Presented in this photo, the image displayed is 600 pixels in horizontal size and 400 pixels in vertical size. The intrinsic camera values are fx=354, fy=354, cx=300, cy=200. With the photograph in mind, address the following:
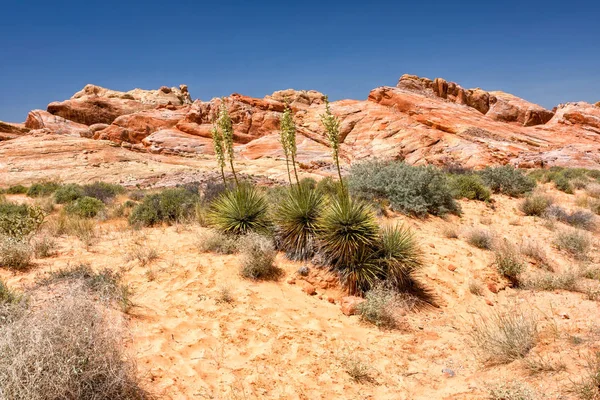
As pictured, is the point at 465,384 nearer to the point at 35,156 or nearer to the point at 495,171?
the point at 495,171

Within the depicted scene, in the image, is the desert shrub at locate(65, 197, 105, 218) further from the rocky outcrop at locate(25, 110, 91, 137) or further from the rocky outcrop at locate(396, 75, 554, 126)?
the rocky outcrop at locate(396, 75, 554, 126)

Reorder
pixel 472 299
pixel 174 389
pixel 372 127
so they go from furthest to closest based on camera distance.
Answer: pixel 372 127 → pixel 472 299 → pixel 174 389

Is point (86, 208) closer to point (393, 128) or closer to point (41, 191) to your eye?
point (41, 191)

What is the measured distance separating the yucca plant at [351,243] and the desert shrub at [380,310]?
36cm

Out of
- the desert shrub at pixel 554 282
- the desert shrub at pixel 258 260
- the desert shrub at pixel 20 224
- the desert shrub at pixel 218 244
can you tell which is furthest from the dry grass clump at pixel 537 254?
the desert shrub at pixel 20 224

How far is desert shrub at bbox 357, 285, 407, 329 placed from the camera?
548 centimetres

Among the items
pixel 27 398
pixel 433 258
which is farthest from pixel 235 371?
pixel 433 258

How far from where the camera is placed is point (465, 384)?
12.7 feet

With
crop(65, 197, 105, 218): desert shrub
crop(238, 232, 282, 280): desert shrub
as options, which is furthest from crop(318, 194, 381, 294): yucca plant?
crop(65, 197, 105, 218): desert shrub

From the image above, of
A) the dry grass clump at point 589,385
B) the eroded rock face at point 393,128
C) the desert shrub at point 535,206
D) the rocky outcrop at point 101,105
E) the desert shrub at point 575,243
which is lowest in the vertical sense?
the desert shrub at point 575,243

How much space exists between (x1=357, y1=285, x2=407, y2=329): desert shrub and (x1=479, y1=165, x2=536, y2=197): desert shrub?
1182cm

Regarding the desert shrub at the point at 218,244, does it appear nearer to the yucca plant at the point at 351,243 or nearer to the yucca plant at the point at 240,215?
the yucca plant at the point at 240,215

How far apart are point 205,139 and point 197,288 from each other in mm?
35041

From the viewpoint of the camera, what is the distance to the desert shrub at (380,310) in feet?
18.0
